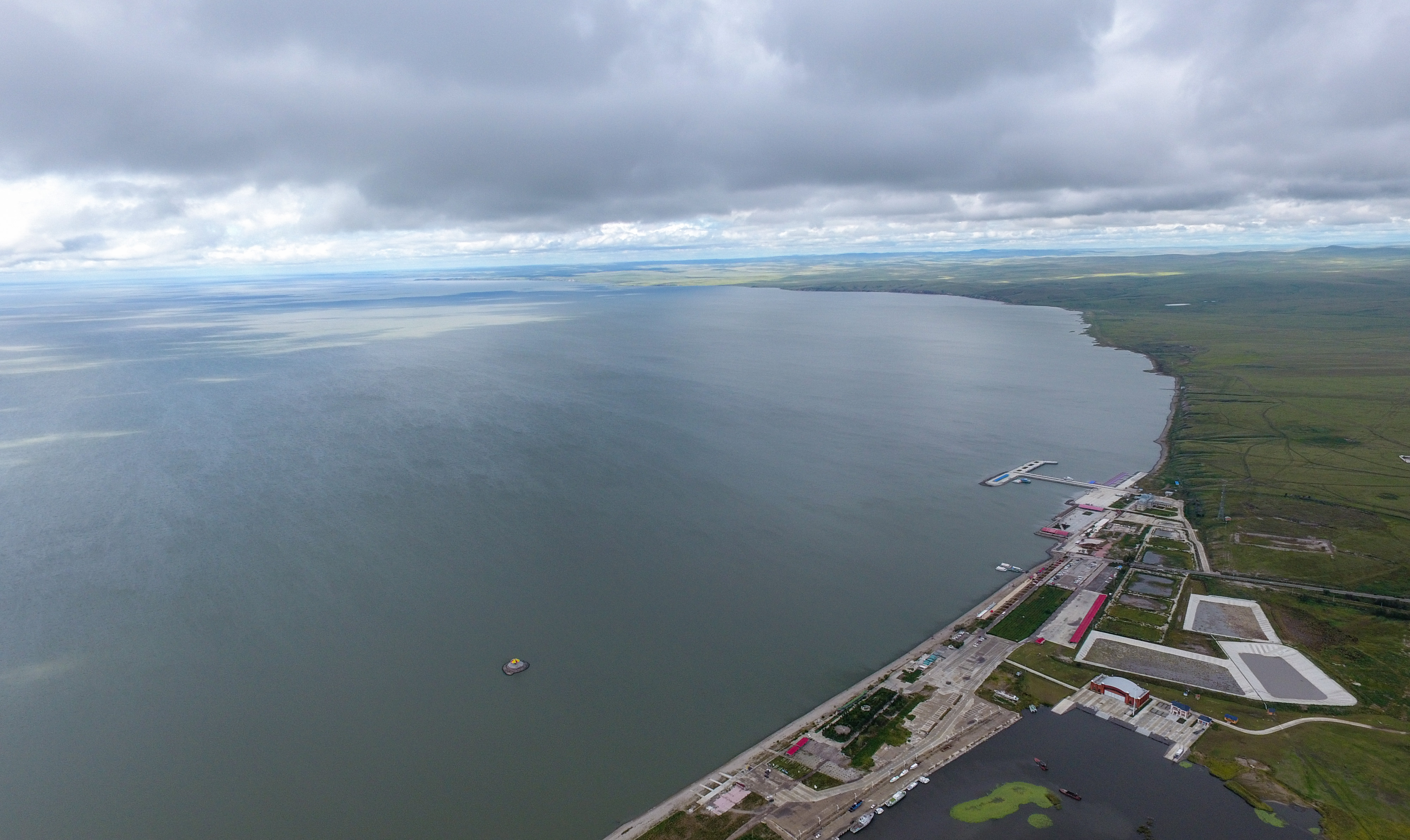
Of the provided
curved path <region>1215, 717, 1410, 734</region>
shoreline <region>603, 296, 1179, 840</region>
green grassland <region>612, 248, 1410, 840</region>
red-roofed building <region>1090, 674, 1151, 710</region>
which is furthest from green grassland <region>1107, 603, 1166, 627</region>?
curved path <region>1215, 717, 1410, 734</region>

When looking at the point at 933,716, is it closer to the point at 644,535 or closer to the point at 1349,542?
the point at 644,535

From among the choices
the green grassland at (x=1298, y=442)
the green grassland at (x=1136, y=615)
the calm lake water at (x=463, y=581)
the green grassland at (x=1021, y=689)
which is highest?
the calm lake water at (x=463, y=581)

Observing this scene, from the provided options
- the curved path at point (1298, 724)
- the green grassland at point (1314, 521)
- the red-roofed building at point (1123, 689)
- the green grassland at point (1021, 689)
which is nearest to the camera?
the green grassland at point (1314, 521)

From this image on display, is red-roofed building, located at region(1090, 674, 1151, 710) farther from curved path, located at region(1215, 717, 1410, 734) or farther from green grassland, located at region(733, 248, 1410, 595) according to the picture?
green grassland, located at region(733, 248, 1410, 595)

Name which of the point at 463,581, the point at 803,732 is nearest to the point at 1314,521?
the point at 803,732

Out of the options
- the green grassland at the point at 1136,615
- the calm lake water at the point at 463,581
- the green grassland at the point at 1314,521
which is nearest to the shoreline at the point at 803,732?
the calm lake water at the point at 463,581

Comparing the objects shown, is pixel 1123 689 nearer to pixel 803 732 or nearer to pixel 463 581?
pixel 803 732

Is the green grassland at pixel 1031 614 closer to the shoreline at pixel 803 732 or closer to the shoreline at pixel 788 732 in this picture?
the shoreline at pixel 803 732

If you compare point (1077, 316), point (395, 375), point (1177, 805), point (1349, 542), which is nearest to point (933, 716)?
point (1177, 805)
